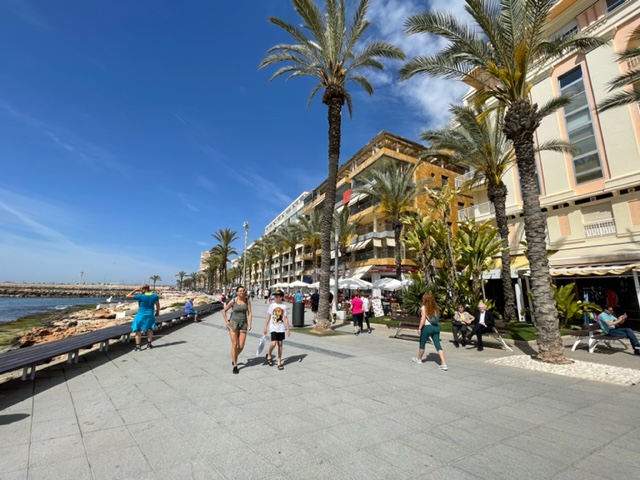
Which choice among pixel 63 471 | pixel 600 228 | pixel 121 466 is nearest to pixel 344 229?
pixel 600 228

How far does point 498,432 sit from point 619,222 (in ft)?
59.5

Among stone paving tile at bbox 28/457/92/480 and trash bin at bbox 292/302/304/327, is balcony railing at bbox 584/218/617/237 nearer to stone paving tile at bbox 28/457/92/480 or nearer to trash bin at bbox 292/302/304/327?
trash bin at bbox 292/302/304/327

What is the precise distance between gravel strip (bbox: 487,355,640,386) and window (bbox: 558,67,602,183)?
15.3 m

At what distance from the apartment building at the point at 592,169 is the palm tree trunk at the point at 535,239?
8108 mm

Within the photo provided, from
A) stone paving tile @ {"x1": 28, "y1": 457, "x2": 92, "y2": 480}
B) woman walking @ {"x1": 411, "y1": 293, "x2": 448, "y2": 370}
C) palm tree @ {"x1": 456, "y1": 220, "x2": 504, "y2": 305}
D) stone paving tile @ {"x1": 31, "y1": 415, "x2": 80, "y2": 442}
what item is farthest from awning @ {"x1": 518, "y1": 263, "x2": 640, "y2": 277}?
stone paving tile @ {"x1": 31, "y1": 415, "x2": 80, "y2": 442}

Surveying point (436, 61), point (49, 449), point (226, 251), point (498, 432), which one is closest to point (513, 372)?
point (498, 432)

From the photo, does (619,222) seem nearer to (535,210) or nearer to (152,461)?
(535,210)

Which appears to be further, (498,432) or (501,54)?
(501,54)

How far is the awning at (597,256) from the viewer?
14.1 metres

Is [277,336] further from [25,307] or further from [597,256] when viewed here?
[25,307]

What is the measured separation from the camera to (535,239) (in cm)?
788

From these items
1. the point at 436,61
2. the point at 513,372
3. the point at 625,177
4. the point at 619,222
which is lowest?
the point at 513,372

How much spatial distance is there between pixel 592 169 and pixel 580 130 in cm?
264

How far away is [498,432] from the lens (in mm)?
3580
